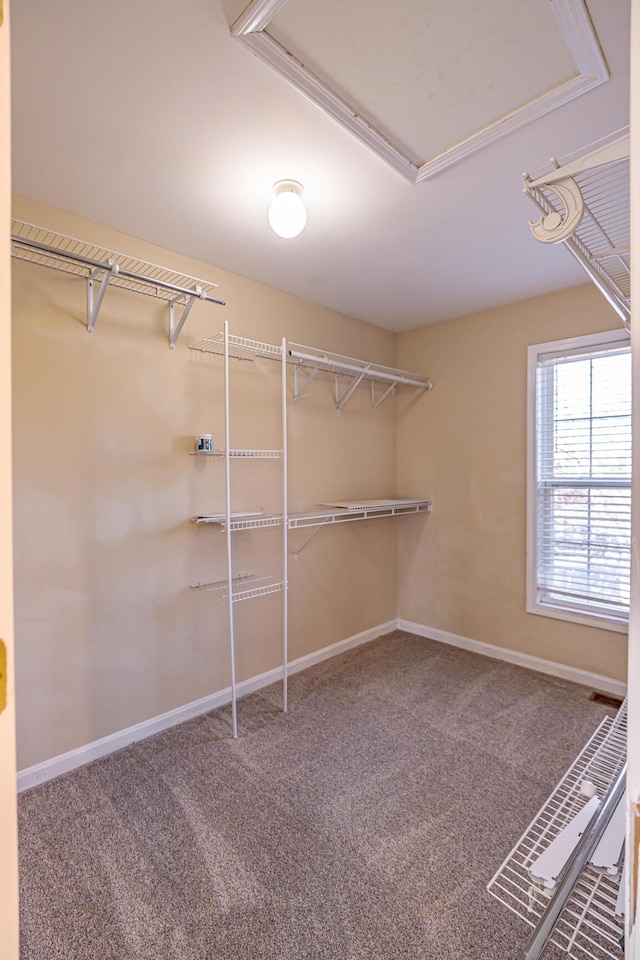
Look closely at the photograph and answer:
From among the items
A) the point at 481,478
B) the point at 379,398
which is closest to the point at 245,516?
the point at 379,398

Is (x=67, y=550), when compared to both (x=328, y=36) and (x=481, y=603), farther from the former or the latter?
(x=481, y=603)

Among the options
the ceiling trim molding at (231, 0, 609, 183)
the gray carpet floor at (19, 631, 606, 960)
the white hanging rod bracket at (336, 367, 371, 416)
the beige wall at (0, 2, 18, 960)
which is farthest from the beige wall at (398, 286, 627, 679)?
the beige wall at (0, 2, 18, 960)

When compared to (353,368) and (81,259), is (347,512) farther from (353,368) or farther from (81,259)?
(81,259)

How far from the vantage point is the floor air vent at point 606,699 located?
8.35 feet

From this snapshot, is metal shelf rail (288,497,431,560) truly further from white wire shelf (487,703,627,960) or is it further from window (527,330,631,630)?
white wire shelf (487,703,627,960)

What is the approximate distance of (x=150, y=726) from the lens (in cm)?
227

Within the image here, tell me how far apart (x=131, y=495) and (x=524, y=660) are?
2688mm

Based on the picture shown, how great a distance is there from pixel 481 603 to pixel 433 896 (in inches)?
80.5

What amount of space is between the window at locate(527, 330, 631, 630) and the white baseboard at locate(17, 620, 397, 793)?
155 centimetres

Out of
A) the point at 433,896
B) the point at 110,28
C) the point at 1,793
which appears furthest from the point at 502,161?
the point at 433,896

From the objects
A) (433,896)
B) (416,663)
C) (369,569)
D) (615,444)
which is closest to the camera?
(433,896)

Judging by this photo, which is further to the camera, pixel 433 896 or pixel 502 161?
pixel 502 161

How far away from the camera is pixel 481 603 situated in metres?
3.25

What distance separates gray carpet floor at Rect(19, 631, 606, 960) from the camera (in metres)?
1.31
